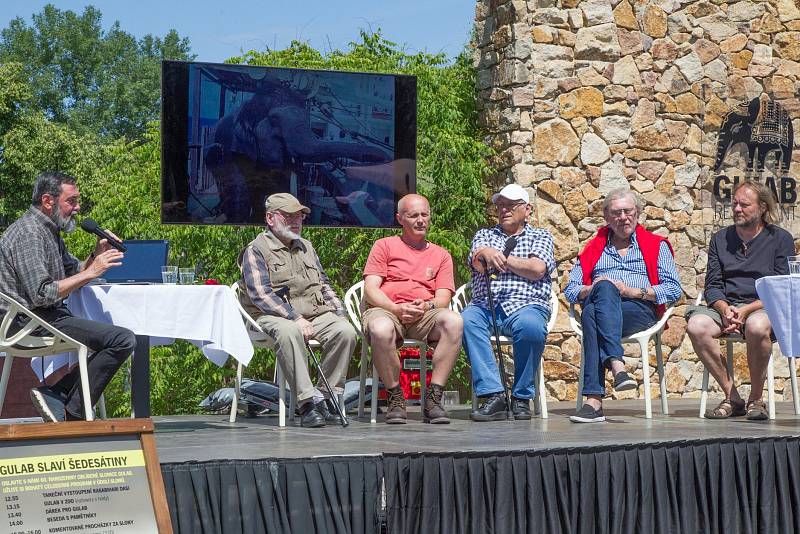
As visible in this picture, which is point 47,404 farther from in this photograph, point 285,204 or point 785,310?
point 785,310

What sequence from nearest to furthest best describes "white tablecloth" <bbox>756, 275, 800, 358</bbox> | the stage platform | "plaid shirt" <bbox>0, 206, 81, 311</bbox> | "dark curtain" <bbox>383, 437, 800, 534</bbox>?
the stage platform < "dark curtain" <bbox>383, 437, 800, 534</bbox> < "plaid shirt" <bbox>0, 206, 81, 311</bbox> < "white tablecloth" <bbox>756, 275, 800, 358</bbox>

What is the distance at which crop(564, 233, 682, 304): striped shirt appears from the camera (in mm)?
6176

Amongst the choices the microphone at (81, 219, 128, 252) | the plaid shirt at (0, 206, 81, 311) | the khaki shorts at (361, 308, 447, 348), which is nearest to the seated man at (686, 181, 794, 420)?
the khaki shorts at (361, 308, 447, 348)

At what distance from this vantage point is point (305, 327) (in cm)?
580

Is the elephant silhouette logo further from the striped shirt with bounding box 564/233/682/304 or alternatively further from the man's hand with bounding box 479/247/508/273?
the man's hand with bounding box 479/247/508/273

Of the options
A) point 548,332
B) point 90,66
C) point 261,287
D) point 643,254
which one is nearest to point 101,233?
point 261,287

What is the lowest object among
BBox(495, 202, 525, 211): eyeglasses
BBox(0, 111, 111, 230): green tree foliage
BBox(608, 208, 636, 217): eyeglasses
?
BBox(608, 208, 636, 217): eyeglasses

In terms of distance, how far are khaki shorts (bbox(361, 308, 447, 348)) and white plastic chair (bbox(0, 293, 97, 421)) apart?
1.51m

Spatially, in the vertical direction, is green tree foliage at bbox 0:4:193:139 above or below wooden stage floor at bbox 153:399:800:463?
above

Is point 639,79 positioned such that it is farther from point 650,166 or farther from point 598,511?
point 598,511

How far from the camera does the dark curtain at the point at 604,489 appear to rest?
13.2ft

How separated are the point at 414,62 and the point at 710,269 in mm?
3616

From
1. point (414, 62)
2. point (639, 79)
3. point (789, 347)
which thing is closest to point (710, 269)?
point (789, 347)

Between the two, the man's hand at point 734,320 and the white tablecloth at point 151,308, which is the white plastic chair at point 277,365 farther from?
the man's hand at point 734,320
